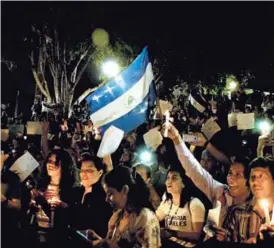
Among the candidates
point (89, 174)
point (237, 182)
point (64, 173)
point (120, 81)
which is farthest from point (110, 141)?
point (237, 182)

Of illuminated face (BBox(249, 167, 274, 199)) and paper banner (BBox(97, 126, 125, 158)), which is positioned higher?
paper banner (BBox(97, 126, 125, 158))

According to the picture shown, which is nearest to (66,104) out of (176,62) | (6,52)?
(6,52)

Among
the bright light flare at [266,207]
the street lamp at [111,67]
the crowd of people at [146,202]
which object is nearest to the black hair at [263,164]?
the crowd of people at [146,202]

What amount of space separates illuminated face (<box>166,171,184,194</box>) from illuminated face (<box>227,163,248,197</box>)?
2.32 feet

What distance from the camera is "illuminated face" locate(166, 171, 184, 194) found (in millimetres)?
5949

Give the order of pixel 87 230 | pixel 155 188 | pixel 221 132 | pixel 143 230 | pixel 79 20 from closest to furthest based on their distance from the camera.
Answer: pixel 143 230, pixel 87 230, pixel 155 188, pixel 221 132, pixel 79 20

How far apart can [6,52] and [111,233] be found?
18.9 meters

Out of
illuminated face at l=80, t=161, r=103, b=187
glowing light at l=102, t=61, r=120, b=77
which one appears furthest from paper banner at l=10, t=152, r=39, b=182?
glowing light at l=102, t=61, r=120, b=77

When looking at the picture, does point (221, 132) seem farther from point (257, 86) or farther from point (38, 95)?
point (38, 95)

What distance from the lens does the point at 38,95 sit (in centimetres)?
2977

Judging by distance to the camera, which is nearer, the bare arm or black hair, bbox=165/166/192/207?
the bare arm

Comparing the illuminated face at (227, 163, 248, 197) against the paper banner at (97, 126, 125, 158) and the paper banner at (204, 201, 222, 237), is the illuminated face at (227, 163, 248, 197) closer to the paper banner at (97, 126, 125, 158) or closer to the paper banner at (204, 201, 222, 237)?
the paper banner at (204, 201, 222, 237)

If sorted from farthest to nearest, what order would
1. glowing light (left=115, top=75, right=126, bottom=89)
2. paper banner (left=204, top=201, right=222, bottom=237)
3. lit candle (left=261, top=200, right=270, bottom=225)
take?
glowing light (left=115, top=75, right=126, bottom=89) < paper banner (left=204, top=201, right=222, bottom=237) < lit candle (left=261, top=200, right=270, bottom=225)

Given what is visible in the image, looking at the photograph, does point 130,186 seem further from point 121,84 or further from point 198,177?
point 121,84
